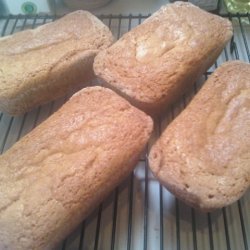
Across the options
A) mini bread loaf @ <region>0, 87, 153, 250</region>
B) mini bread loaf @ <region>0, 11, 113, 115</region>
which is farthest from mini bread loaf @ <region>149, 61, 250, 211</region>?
mini bread loaf @ <region>0, 11, 113, 115</region>

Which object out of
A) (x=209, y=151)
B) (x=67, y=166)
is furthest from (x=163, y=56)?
(x=67, y=166)

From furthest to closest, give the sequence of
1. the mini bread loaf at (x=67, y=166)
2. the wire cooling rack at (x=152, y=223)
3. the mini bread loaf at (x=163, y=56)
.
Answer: the mini bread loaf at (x=163, y=56) < the wire cooling rack at (x=152, y=223) < the mini bread loaf at (x=67, y=166)

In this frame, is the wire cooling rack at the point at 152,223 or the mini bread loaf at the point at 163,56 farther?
the mini bread loaf at the point at 163,56

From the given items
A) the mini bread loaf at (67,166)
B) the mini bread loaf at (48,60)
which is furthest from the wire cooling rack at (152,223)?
the mini bread loaf at (48,60)

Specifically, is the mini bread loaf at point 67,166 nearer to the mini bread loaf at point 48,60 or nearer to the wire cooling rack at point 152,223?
the wire cooling rack at point 152,223

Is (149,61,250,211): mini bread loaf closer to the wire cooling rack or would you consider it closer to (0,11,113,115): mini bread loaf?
the wire cooling rack
